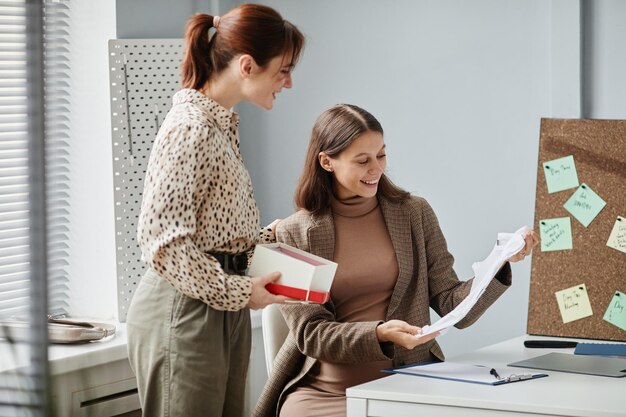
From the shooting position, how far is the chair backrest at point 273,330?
2213 mm

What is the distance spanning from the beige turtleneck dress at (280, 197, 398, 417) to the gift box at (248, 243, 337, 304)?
1.47 feet

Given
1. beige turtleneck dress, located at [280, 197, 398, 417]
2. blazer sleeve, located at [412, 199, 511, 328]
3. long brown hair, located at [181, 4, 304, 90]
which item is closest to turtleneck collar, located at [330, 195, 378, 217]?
beige turtleneck dress, located at [280, 197, 398, 417]

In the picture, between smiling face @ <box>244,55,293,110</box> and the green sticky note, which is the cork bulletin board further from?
smiling face @ <box>244,55,293,110</box>

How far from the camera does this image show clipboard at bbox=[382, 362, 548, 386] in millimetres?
1686

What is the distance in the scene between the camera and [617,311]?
2.24 metres

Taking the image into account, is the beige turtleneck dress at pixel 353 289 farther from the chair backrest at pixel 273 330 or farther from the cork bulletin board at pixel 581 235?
the cork bulletin board at pixel 581 235

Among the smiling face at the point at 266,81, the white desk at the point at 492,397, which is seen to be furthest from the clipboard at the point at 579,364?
the smiling face at the point at 266,81

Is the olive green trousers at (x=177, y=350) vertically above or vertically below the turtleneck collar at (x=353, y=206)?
below

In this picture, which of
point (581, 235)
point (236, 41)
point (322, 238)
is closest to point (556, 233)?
point (581, 235)

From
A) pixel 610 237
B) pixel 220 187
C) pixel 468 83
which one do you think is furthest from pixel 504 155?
pixel 220 187

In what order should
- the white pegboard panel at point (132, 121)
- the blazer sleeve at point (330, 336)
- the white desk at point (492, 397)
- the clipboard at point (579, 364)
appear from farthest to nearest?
the white pegboard panel at point (132, 121) < the blazer sleeve at point (330, 336) < the clipboard at point (579, 364) < the white desk at point (492, 397)

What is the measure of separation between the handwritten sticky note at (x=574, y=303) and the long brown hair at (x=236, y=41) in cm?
106

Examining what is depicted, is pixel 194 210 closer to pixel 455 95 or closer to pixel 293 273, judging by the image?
pixel 293 273

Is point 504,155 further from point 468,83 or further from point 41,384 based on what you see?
point 41,384
